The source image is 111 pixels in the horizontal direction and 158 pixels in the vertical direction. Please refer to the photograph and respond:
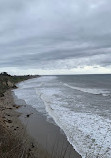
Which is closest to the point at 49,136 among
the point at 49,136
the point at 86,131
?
the point at 49,136

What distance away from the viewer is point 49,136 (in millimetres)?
10328

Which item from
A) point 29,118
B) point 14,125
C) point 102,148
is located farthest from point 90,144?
point 29,118

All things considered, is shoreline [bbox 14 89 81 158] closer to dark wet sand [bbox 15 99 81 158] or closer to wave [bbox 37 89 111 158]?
dark wet sand [bbox 15 99 81 158]

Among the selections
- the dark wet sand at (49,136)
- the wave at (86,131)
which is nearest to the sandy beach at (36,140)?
the dark wet sand at (49,136)

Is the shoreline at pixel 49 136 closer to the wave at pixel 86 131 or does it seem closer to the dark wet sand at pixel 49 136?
the dark wet sand at pixel 49 136

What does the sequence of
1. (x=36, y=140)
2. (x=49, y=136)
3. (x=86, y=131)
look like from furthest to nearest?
(x=86, y=131)
(x=49, y=136)
(x=36, y=140)

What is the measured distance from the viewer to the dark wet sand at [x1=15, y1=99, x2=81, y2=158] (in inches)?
318

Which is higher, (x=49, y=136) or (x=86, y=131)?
(x=86, y=131)

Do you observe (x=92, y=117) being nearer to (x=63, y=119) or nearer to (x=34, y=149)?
(x=63, y=119)

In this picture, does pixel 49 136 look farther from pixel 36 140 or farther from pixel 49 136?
pixel 36 140

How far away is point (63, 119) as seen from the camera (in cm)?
1348

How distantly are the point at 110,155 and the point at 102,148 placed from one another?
69 centimetres

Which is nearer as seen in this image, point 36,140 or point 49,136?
point 36,140

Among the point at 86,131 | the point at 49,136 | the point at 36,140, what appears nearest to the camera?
the point at 36,140
